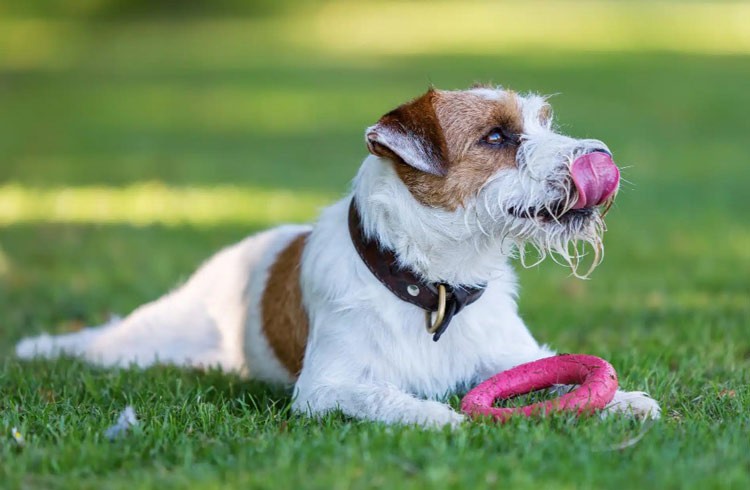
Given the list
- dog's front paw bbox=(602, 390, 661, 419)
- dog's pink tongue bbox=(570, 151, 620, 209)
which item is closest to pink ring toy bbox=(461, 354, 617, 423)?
dog's front paw bbox=(602, 390, 661, 419)

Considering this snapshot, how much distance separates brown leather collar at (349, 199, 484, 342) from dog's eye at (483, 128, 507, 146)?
2.37ft

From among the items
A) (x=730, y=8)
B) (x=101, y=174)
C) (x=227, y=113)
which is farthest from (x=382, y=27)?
(x=101, y=174)

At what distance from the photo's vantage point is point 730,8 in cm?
4603

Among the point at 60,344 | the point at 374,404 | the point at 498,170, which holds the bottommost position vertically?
the point at 60,344

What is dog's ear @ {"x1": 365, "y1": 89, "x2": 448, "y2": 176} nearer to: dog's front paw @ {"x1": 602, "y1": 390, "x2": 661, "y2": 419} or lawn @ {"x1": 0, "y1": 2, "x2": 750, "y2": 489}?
lawn @ {"x1": 0, "y1": 2, "x2": 750, "y2": 489}

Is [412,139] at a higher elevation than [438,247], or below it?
higher

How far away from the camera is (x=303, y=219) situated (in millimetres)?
12367

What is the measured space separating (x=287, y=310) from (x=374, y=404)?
1.33 m

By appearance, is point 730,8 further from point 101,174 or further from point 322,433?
point 322,433

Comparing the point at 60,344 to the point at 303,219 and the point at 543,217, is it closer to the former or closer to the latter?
the point at 543,217

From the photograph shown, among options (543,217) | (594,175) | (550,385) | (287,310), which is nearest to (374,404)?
(550,385)

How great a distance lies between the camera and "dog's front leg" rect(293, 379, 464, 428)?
517 centimetres

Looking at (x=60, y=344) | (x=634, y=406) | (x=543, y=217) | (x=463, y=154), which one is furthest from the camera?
(x=60, y=344)

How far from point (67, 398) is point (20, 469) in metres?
1.49
